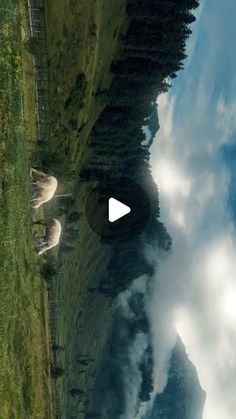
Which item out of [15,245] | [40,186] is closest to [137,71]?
[40,186]

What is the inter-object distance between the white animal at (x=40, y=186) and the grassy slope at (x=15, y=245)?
6184mm

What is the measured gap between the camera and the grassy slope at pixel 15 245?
61844mm

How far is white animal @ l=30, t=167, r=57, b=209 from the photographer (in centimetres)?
8556

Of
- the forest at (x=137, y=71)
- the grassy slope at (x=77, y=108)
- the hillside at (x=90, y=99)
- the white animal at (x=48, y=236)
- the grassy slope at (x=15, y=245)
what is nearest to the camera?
the grassy slope at (x=15, y=245)

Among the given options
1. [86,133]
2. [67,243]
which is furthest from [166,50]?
[67,243]

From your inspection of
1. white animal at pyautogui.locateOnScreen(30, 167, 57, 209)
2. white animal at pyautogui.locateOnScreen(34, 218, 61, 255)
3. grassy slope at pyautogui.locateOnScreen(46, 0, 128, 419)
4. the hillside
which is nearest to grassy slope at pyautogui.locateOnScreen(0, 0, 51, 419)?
white animal at pyautogui.locateOnScreen(34, 218, 61, 255)

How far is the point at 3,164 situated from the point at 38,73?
124 ft

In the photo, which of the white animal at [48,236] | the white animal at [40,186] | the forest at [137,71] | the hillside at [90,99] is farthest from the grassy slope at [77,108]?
the white animal at [40,186]
